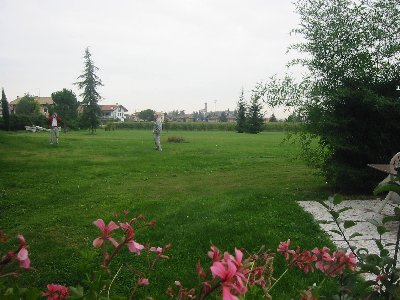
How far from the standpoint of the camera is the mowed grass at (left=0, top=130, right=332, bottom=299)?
448cm

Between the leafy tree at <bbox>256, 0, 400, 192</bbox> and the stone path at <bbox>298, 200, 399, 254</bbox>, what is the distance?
38.8 inches

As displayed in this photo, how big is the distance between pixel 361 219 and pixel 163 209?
3.59 metres

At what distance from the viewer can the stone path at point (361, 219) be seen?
5.05 m

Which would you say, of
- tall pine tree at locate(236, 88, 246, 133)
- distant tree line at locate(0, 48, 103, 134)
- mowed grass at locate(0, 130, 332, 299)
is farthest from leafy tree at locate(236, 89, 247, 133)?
mowed grass at locate(0, 130, 332, 299)

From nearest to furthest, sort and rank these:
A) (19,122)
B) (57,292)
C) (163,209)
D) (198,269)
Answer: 1. (198,269)
2. (57,292)
3. (163,209)
4. (19,122)

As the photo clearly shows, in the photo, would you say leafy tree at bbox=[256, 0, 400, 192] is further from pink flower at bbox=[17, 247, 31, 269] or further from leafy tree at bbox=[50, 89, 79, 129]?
leafy tree at bbox=[50, 89, 79, 129]

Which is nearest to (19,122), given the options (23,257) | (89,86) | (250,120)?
(89,86)

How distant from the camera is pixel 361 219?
6.08m

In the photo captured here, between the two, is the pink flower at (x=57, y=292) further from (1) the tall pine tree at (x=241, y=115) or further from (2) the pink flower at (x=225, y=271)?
(1) the tall pine tree at (x=241, y=115)

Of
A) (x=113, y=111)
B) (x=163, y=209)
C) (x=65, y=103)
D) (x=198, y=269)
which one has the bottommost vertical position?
(x=163, y=209)

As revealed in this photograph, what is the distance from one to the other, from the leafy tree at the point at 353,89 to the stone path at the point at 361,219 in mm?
986

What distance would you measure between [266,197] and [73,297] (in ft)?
22.7

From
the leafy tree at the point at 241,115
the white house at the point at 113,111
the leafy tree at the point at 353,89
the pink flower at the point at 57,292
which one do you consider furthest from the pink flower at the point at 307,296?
the white house at the point at 113,111

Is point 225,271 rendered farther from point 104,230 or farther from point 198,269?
point 104,230
